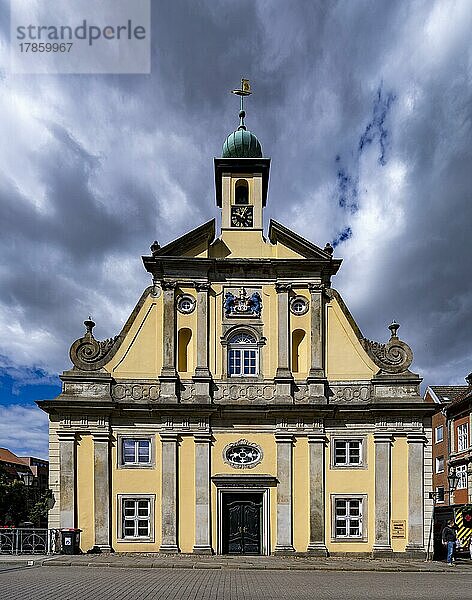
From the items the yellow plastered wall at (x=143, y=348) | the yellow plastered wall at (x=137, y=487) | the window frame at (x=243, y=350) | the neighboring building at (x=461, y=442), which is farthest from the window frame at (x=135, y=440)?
the neighboring building at (x=461, y=442)

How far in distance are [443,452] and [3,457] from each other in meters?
88.3

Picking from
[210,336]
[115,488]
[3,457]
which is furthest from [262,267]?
[3,457]

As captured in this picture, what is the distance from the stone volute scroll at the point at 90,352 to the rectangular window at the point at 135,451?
3404mm

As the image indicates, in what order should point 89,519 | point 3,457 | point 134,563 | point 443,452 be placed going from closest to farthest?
point 134,563 < point 89,519 < point 443,452 < point 3,457

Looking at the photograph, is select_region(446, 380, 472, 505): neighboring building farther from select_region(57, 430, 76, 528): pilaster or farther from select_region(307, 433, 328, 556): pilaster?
select_region(57, 430, 76, 528): pilaster

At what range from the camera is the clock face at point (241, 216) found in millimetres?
32500

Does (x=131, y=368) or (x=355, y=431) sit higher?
(x=131, y=368)

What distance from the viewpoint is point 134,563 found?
25.8 metres

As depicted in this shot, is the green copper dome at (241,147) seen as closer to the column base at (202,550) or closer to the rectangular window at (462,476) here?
the column base at (202,550)

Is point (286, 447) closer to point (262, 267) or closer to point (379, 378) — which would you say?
point (379, 378)

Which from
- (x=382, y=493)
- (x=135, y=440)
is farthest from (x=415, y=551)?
(x=135, y=440)

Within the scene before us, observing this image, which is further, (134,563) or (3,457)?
(3,457)

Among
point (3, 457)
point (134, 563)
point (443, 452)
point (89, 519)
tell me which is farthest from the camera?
point (3, 457)

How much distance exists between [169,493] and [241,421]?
416 centimetres
